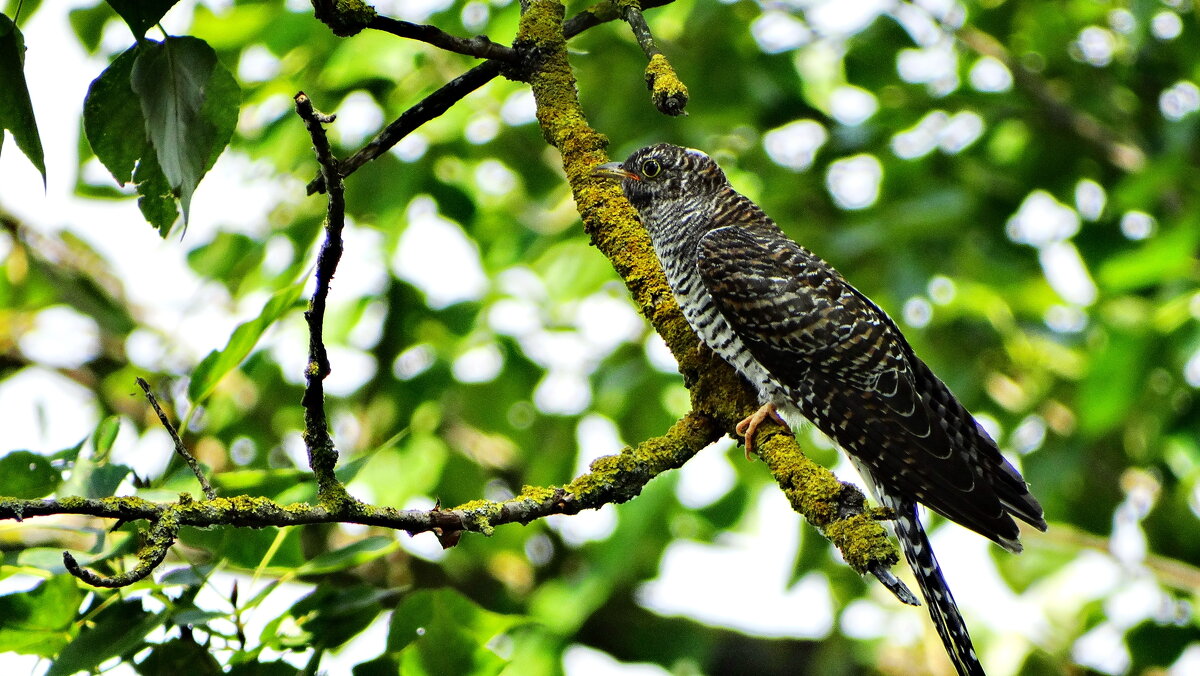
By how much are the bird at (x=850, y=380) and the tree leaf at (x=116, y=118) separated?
49.6 inches

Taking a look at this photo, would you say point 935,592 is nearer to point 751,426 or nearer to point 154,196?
point 751,426

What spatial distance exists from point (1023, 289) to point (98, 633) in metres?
4.13

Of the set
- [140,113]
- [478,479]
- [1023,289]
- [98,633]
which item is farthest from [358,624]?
[1023,289]

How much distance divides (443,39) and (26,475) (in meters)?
1.22

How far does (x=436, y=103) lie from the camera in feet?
7.64

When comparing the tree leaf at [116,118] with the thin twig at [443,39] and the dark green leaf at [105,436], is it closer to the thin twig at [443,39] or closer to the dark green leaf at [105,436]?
the thin twig at [443,39]

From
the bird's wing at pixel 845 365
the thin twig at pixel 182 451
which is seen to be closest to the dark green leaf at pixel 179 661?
the thin twig at pixel 182 451

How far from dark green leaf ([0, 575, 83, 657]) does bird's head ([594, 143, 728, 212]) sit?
2861 millimetres

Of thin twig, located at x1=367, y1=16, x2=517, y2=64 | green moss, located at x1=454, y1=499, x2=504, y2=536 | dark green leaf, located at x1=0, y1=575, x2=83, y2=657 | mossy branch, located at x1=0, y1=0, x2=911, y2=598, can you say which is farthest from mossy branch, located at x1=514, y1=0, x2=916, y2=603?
dark green leaf, located at x1=0, y1=575, x2=83, y2=657

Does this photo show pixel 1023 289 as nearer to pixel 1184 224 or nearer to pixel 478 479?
pixel 1184 224

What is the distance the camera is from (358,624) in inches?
88.1

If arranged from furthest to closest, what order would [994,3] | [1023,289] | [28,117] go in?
[994,3] < [1023,289] < [28,117]

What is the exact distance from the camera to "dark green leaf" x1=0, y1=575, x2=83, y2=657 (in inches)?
82.0

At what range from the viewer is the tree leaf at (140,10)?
163 cm
